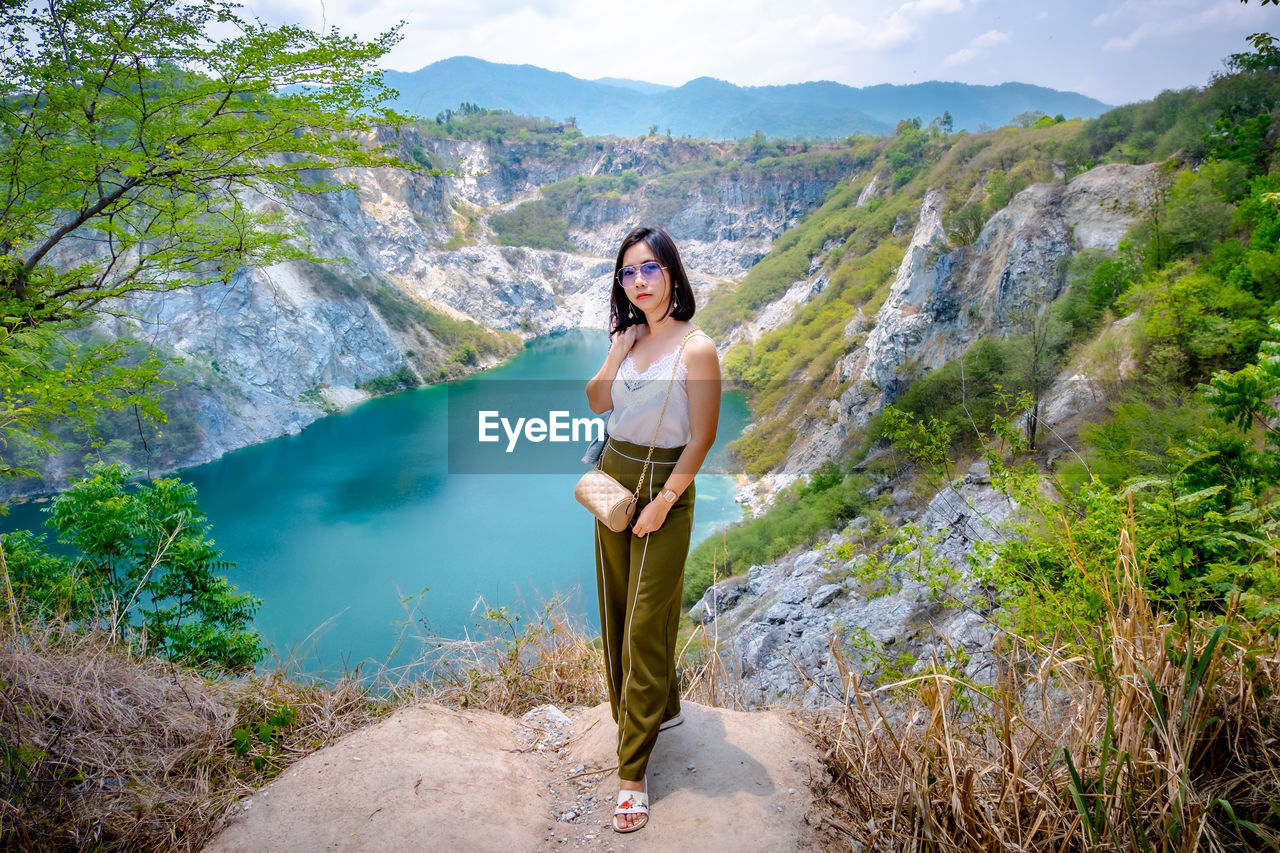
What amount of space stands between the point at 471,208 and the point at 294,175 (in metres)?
67.3

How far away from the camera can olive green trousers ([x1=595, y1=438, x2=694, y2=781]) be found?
2029 millimetres

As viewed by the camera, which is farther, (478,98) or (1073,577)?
(478,98)

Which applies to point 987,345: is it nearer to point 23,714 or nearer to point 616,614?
point 616,614

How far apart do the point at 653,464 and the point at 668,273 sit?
57cm

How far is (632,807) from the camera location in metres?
1.98

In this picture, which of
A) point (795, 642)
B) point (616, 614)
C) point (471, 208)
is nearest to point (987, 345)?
point (795, 642)

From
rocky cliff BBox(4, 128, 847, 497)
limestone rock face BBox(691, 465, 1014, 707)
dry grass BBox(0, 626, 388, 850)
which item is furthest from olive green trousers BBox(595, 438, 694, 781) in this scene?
rocky cliff BBox(4, 128, 847, 497)

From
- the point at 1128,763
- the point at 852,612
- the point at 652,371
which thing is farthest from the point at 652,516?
the point at 852,612

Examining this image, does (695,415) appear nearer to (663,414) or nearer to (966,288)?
(663,414)

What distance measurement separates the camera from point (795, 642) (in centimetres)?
945

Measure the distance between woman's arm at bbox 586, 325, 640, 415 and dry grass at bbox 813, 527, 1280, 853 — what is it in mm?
1221

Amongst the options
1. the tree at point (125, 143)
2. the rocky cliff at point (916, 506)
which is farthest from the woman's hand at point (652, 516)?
the tree at point (125, 143)

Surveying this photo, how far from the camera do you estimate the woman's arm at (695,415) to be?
78.0 inches

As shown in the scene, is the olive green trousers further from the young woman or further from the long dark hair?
the long dark hair
